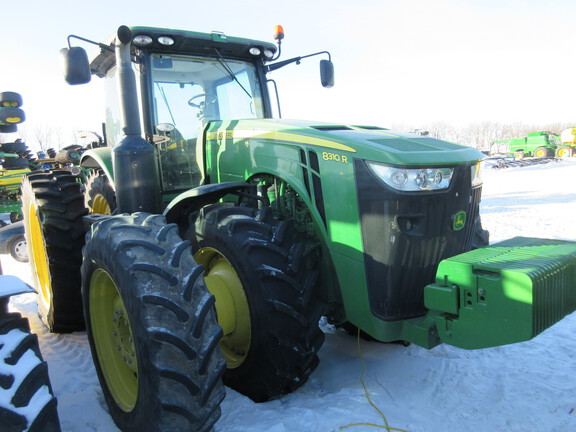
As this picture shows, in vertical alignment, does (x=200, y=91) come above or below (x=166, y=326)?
above

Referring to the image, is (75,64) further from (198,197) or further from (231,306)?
(231,306)

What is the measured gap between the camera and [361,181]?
2566 millimetres

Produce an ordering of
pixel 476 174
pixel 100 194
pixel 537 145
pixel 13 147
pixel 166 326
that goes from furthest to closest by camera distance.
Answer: pixel 537 145
pixel 13 147
pixel 100 194
pixel 476 174
pixel 166 326

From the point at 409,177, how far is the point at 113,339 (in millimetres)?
2032

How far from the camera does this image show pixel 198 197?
3.02 meters

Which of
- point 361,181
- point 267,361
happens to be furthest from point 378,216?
point 267,361

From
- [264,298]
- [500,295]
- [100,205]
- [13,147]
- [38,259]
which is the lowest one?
[38,259]

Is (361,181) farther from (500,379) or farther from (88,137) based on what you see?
(88,137)

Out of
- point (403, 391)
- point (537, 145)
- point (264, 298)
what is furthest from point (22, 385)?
point (537, 145)

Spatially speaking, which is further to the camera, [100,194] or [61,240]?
[100,194]

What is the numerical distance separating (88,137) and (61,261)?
2585mm

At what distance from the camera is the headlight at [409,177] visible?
2.46 m

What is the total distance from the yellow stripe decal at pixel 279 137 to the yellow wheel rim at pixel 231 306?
0.87 m

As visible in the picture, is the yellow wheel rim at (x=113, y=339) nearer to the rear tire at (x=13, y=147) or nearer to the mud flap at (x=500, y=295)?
the mud flap at (x=500, y=295)
